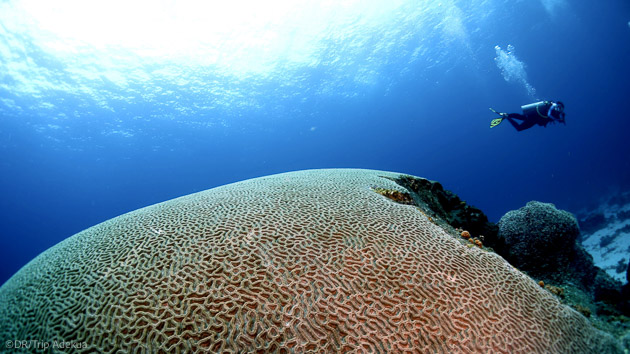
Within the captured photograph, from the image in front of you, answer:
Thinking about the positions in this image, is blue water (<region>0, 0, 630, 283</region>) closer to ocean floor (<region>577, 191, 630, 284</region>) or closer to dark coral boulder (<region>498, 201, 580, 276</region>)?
ocean floor (<region>577, 191, 630, 284</region>)

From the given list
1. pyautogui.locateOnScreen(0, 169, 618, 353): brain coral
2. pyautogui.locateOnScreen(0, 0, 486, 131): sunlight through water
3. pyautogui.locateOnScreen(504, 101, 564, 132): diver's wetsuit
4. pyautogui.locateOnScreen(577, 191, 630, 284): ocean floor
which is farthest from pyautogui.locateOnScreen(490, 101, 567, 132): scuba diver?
pyautogui.locateOnScreen(0, 0, 486, 131): sunlight through water

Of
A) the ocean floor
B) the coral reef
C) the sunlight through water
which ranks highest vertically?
the sunlight through water

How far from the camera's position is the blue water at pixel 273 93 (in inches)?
964

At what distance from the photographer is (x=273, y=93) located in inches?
1751

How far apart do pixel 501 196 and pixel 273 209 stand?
11575 centimetres

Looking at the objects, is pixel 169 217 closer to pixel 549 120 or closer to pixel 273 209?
pixel 273 209

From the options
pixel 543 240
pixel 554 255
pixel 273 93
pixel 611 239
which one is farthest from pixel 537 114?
pixel 273 93

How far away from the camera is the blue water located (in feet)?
80.3

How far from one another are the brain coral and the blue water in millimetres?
23795

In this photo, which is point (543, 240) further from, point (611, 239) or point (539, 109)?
point (611, 239)

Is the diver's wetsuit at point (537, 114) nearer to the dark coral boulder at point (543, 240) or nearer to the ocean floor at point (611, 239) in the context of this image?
the dark coral boulder at point (543, 240)

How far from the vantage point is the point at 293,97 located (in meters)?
48.6

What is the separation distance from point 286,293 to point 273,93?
45638 mm

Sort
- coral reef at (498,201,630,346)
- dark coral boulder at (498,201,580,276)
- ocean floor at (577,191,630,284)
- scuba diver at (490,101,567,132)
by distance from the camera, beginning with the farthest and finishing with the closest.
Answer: ocean floor at (577,191,630,284), scuba diver at (490,101,567,132), dark coral boulder at (498,201,580,276), coral reef at (498,201,630,346)
